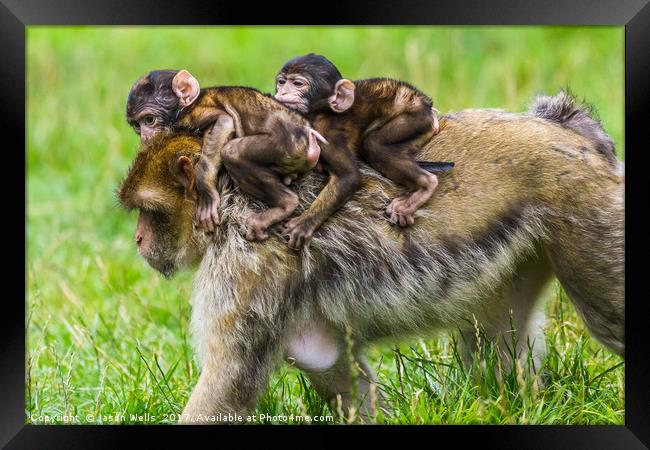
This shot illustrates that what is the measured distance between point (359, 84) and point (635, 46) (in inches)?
55.0

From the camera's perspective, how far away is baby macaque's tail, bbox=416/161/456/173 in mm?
5309

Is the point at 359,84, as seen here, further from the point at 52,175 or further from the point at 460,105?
the point at 52,175

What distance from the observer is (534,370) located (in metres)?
5.76

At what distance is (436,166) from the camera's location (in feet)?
17.5

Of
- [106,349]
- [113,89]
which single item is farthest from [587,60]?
[106,349]

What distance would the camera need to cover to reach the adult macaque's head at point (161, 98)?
544 cm

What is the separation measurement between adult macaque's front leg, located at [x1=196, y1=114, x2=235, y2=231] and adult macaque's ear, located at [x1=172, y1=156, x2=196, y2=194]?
0.19 ft

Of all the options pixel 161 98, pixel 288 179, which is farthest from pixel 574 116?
pixel 161 98

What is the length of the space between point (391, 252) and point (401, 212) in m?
0.21

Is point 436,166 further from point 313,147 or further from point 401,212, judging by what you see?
point 313,147

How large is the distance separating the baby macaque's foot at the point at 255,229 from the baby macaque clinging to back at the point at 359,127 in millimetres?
135

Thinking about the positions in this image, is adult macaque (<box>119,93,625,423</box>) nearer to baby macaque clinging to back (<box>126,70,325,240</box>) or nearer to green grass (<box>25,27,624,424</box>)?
baby macaque clinging to back (<box>126,70,325,240</box>)

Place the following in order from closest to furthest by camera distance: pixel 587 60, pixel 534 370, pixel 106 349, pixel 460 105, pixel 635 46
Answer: pixel 635 46, pixel 534 370, pixel 106 349, pixel 460 105, pixel 587 60

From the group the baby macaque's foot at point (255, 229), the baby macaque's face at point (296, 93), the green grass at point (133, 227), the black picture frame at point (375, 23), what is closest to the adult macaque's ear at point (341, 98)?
the baby macaque's face at point (296, 93)
